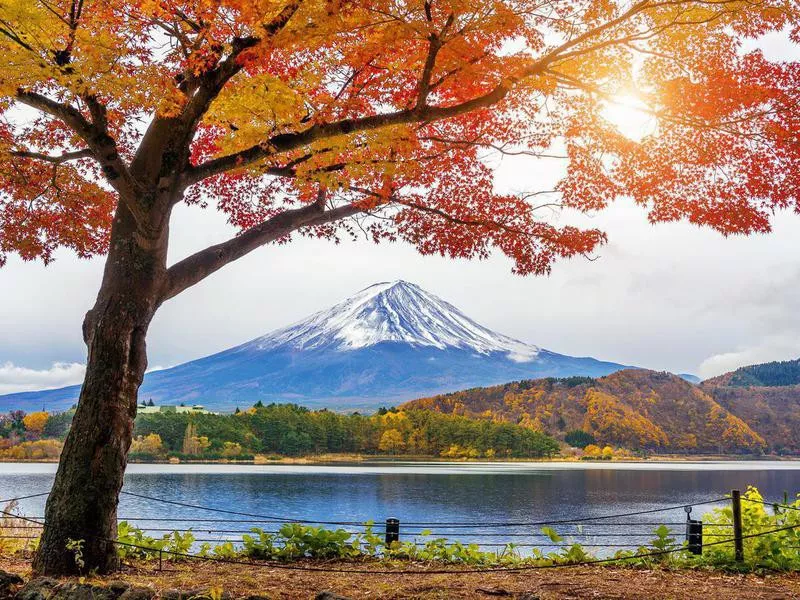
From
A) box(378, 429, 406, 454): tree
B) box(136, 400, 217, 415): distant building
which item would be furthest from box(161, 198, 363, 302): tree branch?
box(136, 400, 217, 415): distant building

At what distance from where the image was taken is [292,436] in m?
84.3

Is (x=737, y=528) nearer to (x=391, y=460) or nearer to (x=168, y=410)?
(x=391, y=460)

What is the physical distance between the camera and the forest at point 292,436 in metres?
79.2

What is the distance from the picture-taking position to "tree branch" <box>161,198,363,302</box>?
782 centimetres

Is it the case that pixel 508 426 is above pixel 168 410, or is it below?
below

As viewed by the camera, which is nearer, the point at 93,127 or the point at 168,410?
the point at 93,127

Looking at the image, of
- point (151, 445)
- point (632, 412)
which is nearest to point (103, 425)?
point (151, 445)

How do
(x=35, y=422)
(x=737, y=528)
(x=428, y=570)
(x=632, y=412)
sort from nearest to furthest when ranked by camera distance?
1. (x=428, y=570)
2. (x=737, y=528)
3. (x=35, y=422)
4. (x=632, y=412)

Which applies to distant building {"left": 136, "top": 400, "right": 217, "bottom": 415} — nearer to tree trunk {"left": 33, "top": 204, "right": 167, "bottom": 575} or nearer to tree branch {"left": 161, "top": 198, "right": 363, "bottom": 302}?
tree branch {"left": 161, "top": 198, "right": 363, "bottom": 302}

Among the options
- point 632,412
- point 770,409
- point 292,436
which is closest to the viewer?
point 292,436

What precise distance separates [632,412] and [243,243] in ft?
312

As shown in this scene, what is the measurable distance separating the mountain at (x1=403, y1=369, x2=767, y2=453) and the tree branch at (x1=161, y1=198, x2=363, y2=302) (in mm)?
89382

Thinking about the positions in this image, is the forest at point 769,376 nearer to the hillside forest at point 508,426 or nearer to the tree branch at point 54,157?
the hillside forest at point 508,426

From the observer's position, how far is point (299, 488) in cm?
4662
